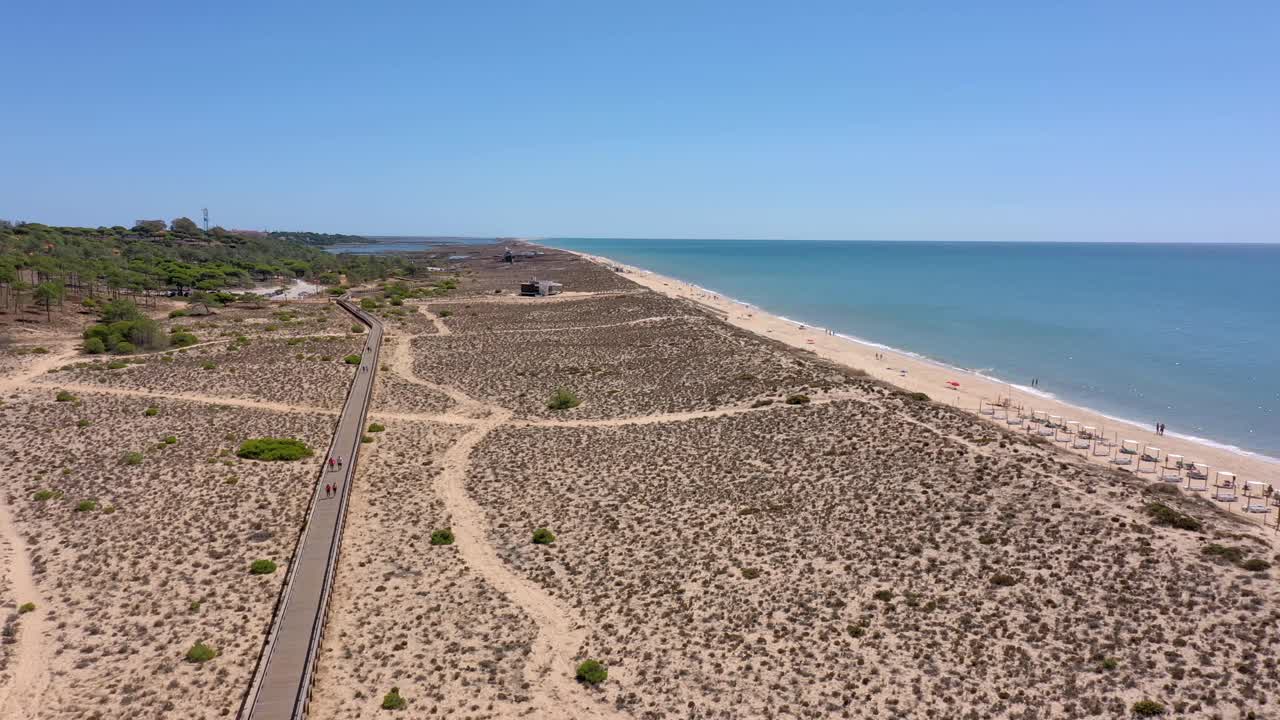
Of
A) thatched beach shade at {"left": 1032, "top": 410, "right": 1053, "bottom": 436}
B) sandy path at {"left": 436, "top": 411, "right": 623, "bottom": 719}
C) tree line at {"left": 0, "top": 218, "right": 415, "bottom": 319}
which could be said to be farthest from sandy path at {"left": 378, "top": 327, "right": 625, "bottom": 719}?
tree line at {"left": 0, "top": 218, "right": 415, "bottom": 319}

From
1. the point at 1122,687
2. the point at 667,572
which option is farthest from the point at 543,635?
the point at 1122,687

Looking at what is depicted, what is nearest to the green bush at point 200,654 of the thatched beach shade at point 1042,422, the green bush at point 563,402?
the green bush at point 563,402

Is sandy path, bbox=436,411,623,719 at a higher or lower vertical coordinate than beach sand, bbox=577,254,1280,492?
lower

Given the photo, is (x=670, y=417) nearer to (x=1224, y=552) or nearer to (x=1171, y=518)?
(x=1171, y=518)

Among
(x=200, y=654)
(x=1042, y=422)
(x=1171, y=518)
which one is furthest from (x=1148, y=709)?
(x=1042, y=422)

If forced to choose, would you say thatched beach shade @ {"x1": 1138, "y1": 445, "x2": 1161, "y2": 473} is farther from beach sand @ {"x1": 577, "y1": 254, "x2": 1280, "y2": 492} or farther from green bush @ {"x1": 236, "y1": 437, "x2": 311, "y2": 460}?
green bush @ {"x1": 236, "y1": 437, "x2": 311, "y2": 460}

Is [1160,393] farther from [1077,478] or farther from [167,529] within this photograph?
[167,529]
